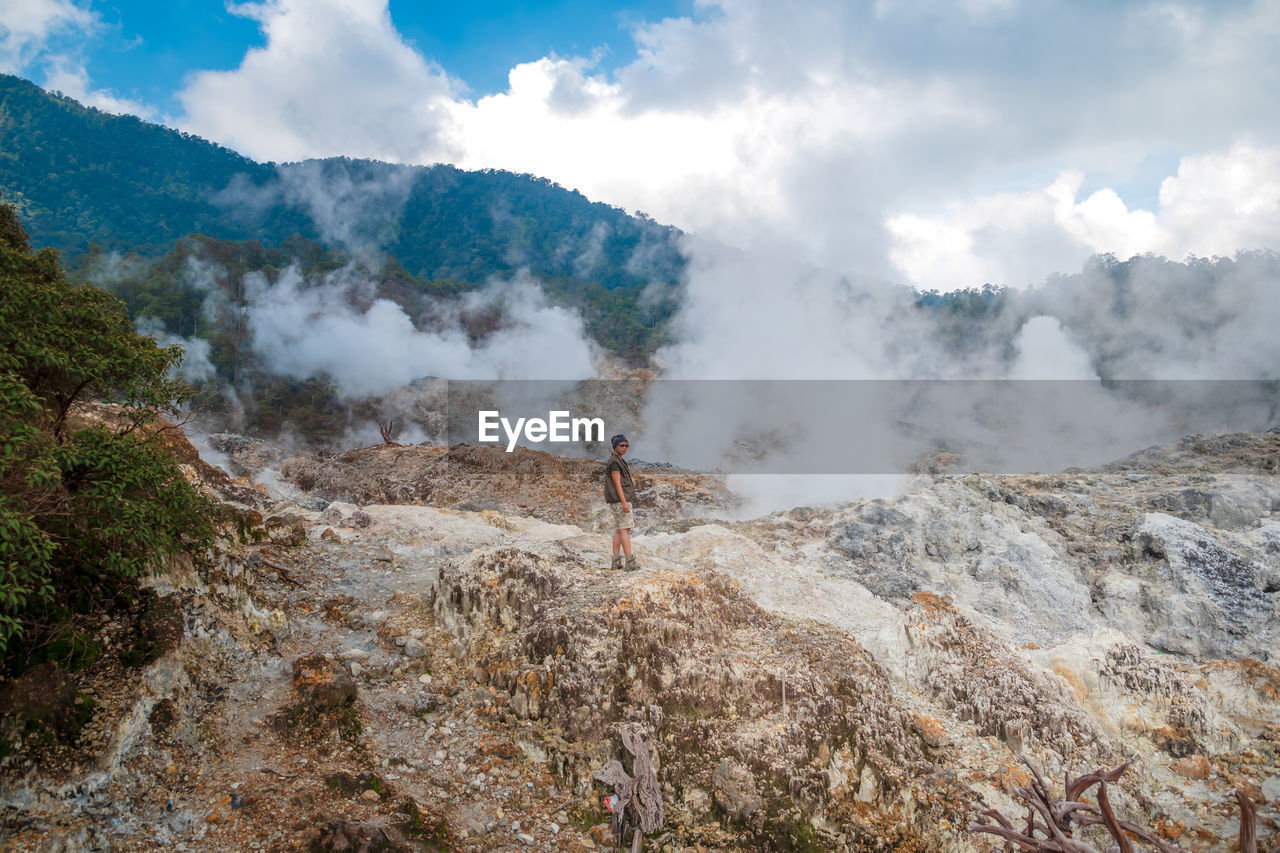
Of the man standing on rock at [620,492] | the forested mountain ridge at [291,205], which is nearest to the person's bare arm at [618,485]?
the man standing on rock at [620,492]

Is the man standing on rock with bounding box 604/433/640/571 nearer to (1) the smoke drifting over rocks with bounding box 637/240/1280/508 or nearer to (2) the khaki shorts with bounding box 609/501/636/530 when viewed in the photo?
(2) the khaki shorts with bounding box 609/501/636/530

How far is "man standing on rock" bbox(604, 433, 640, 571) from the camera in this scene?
591cm

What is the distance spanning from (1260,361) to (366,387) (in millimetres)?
38233

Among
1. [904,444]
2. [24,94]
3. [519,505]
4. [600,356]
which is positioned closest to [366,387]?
[600,356]

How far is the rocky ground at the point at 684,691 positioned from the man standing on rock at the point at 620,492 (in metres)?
0.52

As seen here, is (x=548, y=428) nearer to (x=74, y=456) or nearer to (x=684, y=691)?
(x=684, y=691)

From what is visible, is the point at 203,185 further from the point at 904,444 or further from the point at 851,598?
the point at 851,598

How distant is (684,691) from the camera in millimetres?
4812

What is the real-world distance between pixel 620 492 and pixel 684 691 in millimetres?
1944

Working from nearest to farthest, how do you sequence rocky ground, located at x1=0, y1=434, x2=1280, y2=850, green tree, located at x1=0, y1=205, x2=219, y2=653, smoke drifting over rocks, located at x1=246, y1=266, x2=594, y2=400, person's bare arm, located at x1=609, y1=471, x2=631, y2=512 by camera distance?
green tree, located at x1=0, y1=205, x2=219, y2=653
rocky ground, located at x1=0, y1=434, x2=1280, y2=850
person's bare arm, located at x1=609, y1=471, x2=631, y2=512
smoke drifting over rocks, located at x1=246, y1=266, x2=594, y2=400

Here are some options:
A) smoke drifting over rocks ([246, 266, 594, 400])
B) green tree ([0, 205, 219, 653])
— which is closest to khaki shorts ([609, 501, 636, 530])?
green tree ([0, 205, 219, 653])

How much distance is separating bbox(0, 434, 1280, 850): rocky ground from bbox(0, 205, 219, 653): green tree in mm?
549

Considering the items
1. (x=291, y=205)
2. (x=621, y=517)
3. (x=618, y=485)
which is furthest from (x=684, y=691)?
(x=291, y=205)

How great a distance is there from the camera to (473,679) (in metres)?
5.19
